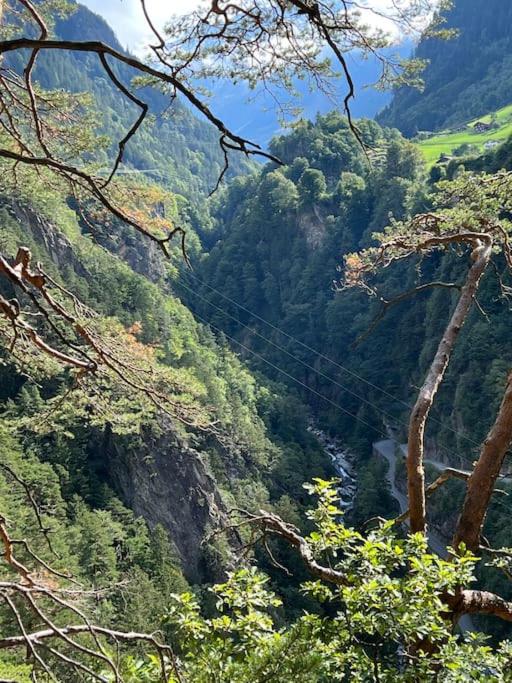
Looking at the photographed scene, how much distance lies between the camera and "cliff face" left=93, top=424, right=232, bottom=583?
65.9ft

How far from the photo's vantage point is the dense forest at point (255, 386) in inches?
91.8

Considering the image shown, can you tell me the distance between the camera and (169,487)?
21.1m

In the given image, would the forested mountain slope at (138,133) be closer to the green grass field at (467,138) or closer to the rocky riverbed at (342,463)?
the green grass field at (467,138)

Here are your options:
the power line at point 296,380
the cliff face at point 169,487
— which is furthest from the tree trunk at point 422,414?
the power line at point 296,380

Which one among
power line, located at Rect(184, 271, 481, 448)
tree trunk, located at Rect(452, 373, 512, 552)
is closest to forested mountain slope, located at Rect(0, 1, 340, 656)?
tree trunk, located at Rect(452, 373, 512, 552)

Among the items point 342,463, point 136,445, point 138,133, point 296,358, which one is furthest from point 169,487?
point 138,133

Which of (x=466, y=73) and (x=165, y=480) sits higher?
(x=466, y=73)

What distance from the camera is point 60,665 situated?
10555mm

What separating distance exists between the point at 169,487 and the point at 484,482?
19212 millimetres

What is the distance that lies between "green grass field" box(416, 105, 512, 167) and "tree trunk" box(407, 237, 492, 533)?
5169cm

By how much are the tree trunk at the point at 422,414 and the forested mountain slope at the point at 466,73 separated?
242ft

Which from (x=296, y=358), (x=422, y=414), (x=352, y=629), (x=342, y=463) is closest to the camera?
(x=352, y=629)

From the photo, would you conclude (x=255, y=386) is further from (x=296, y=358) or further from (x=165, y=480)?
(x=165, y=480)

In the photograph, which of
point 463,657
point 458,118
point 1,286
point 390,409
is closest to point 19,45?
point 463,657
